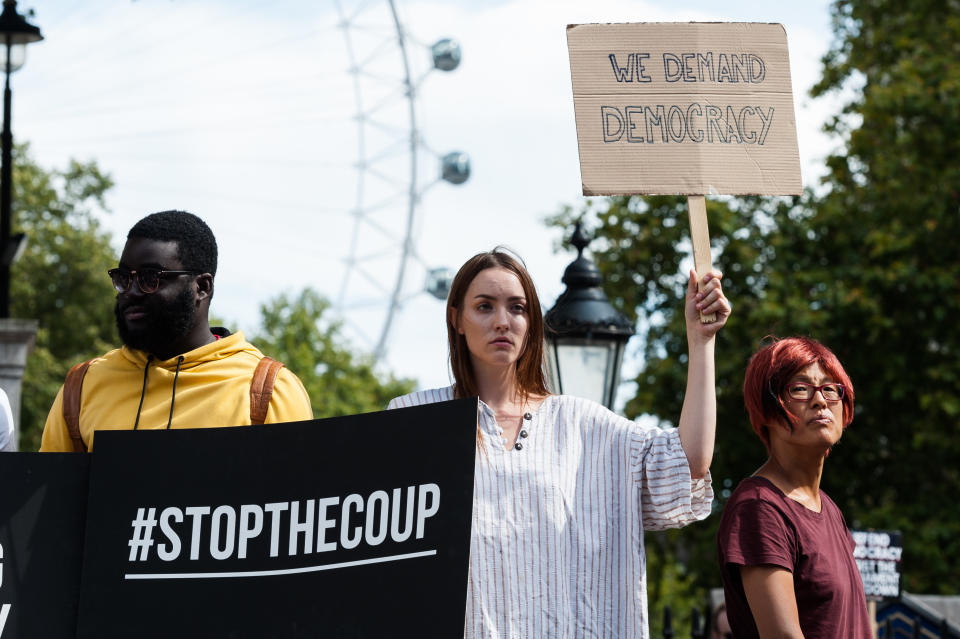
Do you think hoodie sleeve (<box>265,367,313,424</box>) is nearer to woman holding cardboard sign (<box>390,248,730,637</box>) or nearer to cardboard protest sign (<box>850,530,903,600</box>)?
woman holding cardboard sign (<box>390,248,730,637</box>)

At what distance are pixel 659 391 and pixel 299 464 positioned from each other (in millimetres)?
11969

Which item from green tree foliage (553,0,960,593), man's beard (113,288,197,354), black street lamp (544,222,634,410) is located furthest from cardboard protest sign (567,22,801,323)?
green tree foliage (553,0,960,593)

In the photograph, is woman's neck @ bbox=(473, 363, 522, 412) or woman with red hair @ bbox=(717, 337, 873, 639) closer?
woman with red hair @ bbox=(717, 337, 873, 639)

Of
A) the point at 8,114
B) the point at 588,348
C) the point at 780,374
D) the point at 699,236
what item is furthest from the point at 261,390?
the point at 8,114

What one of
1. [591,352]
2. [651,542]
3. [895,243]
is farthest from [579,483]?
[651,542]

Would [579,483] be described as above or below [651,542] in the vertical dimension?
below

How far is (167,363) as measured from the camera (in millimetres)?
3070

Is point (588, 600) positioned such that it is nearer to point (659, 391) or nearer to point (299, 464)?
point (299, 464)

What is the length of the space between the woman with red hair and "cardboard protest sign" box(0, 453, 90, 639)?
56.8 inches

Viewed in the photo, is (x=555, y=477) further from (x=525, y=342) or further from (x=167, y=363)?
(x=167, y=363)

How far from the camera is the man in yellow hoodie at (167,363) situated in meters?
3.00

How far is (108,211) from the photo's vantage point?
31.8 m

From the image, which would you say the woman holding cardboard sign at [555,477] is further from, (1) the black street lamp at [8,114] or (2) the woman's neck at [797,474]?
(1) the black street lamp at [8,114]

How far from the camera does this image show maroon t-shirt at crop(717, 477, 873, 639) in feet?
9.74
